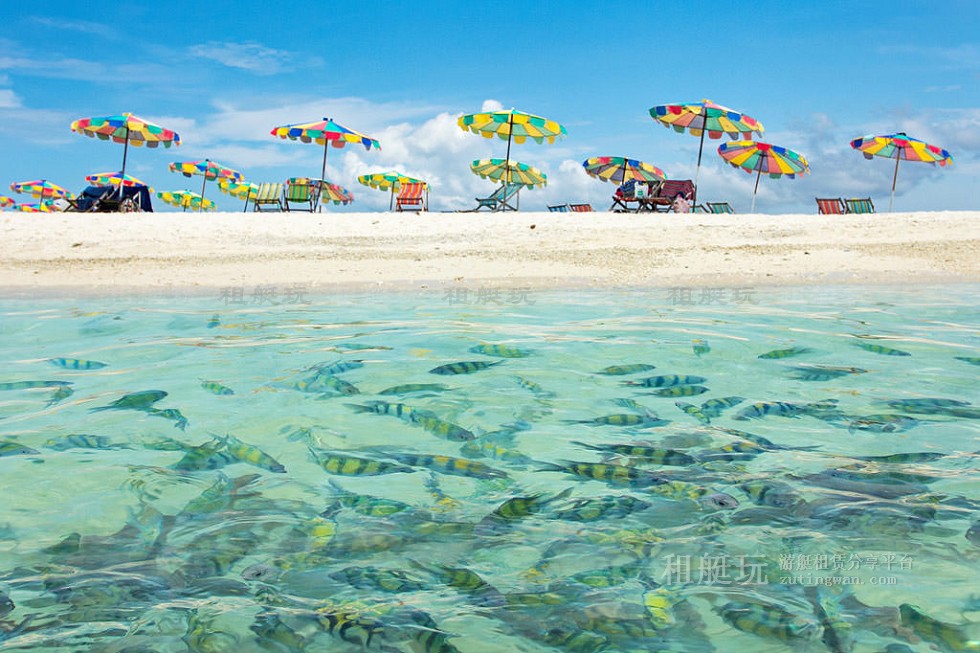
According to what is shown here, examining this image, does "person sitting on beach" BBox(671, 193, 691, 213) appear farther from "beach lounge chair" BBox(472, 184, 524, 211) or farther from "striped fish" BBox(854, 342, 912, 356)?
"striped fish" BBox(854, 342, 912, 356)

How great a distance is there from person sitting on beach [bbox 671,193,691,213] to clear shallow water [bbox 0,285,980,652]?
13.3m

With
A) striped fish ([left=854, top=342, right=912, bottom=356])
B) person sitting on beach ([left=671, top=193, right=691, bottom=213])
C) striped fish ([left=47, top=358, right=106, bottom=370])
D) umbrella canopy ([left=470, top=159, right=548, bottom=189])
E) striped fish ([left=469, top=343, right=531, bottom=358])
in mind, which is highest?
umbrella canopy ([left=470, top=159, right=548, bottom=189])

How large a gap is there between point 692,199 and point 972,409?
15314mm

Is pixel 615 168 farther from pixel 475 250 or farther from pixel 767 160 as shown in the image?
pixel 475 250

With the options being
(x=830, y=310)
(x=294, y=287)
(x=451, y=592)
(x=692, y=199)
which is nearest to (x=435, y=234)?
(x=294, y=287)

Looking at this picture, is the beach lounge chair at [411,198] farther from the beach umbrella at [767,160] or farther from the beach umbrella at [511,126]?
the beach umbrella at [767,160]

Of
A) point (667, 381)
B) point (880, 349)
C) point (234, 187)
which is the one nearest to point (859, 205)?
point (880, 349)

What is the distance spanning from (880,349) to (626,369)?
1.78 metres

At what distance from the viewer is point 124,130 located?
18.4 metres

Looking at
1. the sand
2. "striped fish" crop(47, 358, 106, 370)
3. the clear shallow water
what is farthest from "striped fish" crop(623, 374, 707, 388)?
the sand

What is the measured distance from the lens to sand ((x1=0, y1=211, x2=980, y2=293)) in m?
8.66

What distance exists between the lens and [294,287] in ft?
26.9

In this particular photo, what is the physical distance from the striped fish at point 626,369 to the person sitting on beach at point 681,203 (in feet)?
46.2

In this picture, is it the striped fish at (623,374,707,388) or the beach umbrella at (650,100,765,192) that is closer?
the striped fish at (623,374,707,388)
